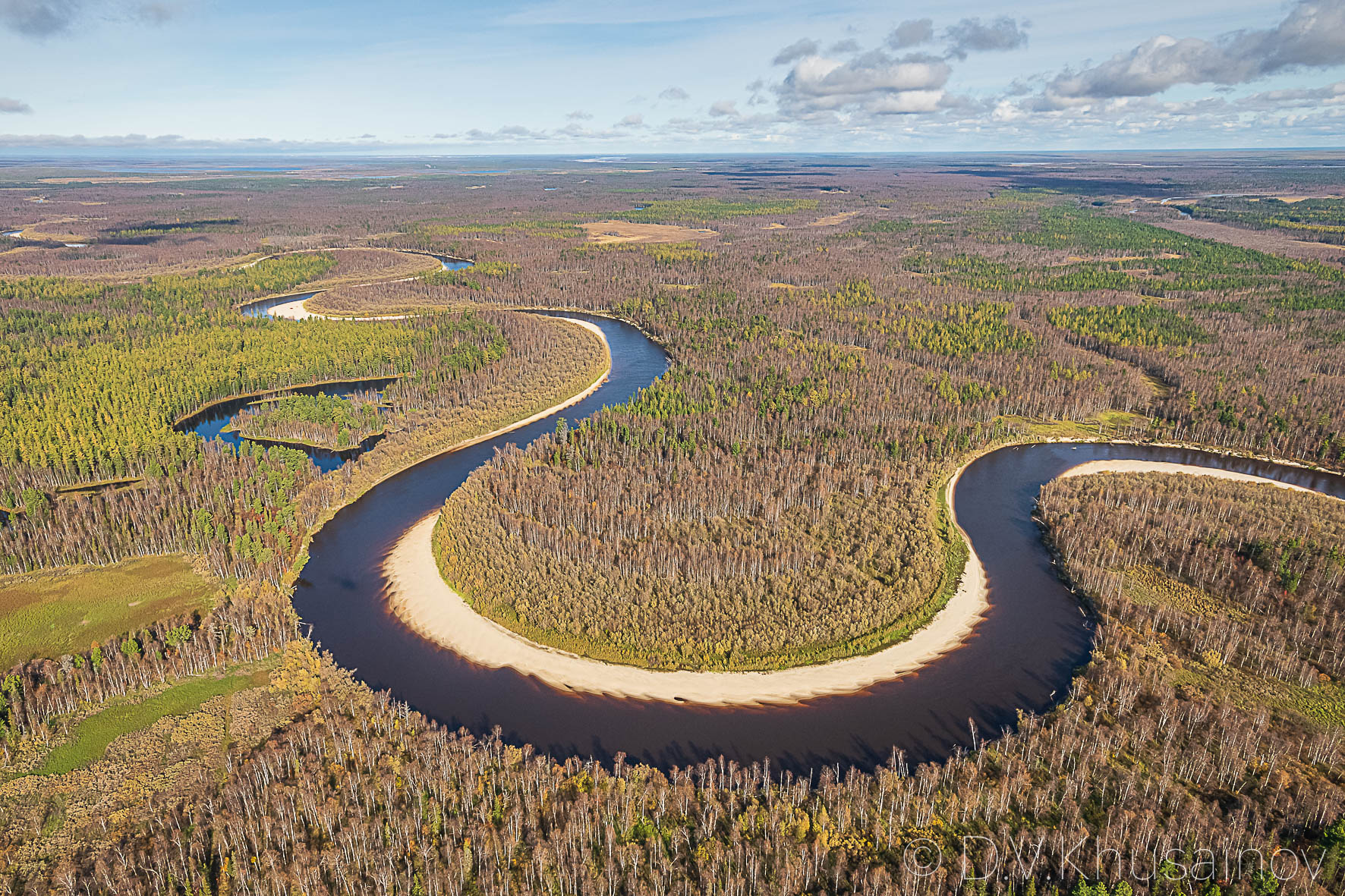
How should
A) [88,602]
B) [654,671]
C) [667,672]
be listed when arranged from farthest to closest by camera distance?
[88,602] < [654,671] < [667,672]

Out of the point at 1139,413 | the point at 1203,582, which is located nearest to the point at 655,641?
the point at 1203,582

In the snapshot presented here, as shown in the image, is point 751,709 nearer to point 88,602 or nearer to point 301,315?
point 88,602

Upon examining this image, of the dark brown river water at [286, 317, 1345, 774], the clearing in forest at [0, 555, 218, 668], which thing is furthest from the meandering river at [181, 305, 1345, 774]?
the clearing in forest at [0, 555, 218, 668]

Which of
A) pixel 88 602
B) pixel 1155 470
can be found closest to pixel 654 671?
pixel 88 602

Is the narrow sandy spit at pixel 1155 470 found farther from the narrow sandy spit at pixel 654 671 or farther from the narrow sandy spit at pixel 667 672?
the narrow sandy spit at pixel 667 672

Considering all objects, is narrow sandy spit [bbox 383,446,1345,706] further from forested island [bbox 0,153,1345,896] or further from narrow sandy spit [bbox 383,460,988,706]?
forested island [bbox 0,153,1345,896]

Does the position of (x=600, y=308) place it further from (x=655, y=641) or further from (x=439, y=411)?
(x=655, y=641)

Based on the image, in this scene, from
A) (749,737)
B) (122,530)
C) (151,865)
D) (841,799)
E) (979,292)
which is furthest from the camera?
(979,292)
